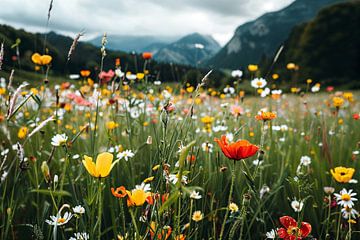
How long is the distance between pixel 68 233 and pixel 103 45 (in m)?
0.93

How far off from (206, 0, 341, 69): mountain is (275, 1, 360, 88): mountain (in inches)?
3721

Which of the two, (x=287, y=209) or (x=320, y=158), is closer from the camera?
(x=287, y=209)

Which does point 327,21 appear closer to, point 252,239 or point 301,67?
point 301,67

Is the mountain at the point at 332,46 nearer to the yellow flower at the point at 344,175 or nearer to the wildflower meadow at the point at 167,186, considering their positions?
the wildflower meadow at the point at 167,186

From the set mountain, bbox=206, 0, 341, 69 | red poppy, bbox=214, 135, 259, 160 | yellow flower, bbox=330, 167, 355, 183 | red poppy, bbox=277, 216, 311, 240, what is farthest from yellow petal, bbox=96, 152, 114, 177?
mountain, bbox=206, 0, 341, 69

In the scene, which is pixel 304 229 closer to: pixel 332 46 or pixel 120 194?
pixel 120 194

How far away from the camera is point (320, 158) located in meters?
2.21

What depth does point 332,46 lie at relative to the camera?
30.5 meters

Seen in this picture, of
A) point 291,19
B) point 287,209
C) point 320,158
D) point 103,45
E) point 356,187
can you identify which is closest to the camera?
point 103,45

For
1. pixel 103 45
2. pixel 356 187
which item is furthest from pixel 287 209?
pixel 103 45

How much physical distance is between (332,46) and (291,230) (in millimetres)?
33192

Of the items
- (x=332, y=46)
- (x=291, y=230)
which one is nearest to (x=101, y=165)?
(x=291, y=230)

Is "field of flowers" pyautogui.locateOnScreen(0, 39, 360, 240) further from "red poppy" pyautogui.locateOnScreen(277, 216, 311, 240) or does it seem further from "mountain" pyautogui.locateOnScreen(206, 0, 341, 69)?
"mountain" pyautogui.locateOnScreen(206, 0, 341, 69)

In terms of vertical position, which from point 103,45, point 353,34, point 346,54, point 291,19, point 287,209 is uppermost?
point 291,19
